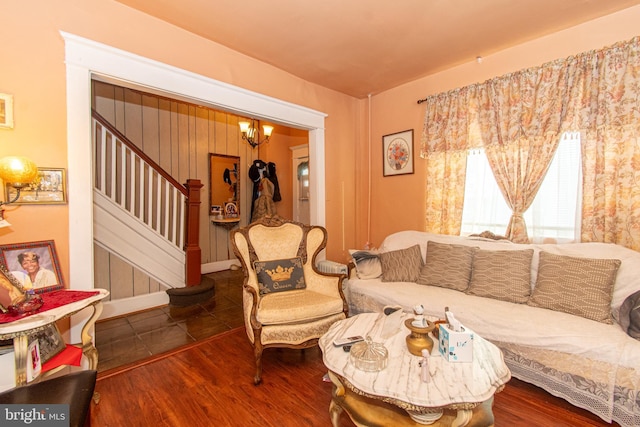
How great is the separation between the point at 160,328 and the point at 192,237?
1.19m

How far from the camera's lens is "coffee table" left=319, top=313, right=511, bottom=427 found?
3.98ft

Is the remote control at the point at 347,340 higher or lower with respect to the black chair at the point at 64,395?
higher

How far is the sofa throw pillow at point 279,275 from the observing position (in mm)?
2529

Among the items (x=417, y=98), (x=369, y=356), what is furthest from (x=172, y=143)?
(x=369, y=356)

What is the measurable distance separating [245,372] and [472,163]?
9.45 ft

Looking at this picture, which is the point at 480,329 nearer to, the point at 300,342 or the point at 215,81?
the point at 300,342

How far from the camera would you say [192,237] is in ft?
12.5

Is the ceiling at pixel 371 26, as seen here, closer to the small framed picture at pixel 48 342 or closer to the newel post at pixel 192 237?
the newel post at pixel 192 237

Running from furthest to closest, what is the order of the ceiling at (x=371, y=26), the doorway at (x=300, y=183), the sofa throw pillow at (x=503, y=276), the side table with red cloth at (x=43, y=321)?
1. the doorway at (x=300, y=183)
2. the sofa throw pillow at (x=503, y=276)
3. the ceiling at (x=371, y=26)
4. the side table with red cloth at (x=43, y=321)

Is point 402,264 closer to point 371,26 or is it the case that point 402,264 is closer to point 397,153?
point 397,153

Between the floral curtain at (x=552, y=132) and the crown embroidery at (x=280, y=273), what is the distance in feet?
5.73

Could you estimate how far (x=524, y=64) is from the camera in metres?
2.73

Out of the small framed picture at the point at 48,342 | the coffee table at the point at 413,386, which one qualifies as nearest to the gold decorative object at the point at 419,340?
the coffee table at the point at 413,386

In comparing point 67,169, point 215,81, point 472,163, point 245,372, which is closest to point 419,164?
point 472,163
